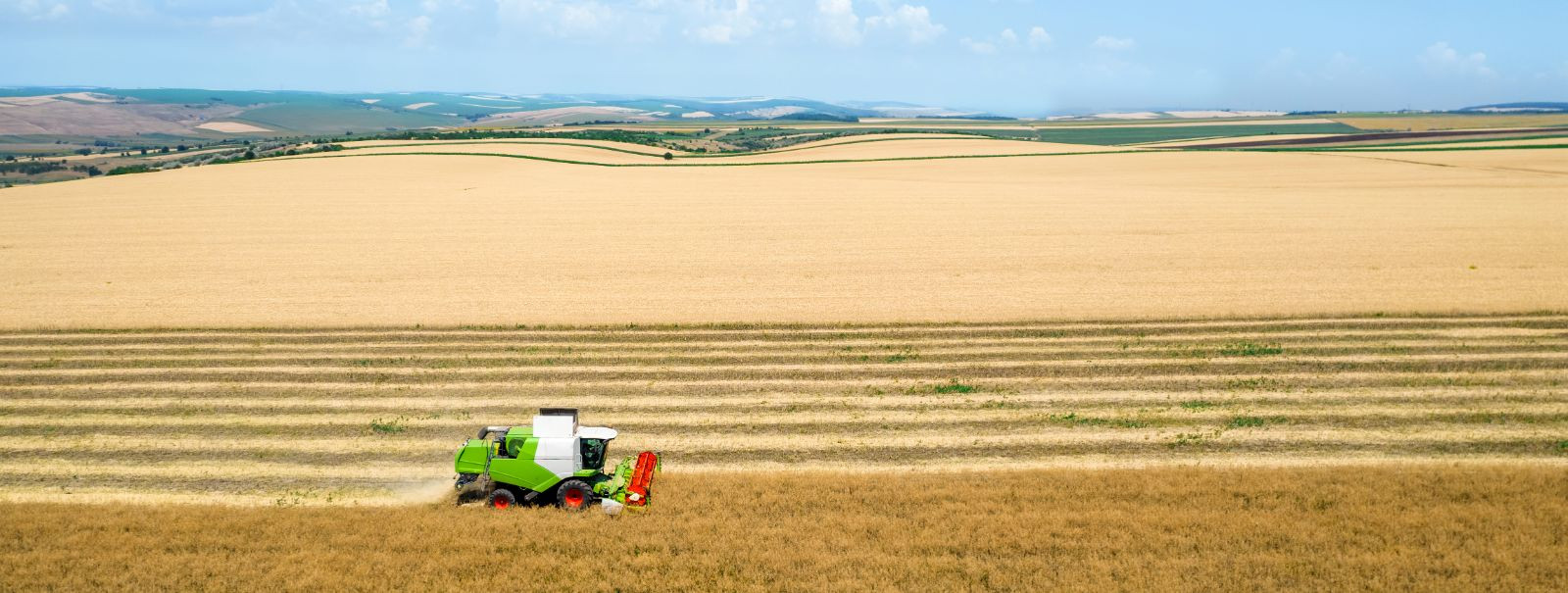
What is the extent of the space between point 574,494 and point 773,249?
23.0 m

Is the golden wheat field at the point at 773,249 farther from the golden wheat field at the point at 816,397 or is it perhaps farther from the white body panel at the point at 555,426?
the white body panel at the point at 555,426

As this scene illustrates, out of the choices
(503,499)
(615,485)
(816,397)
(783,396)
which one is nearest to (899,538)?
(615,485)

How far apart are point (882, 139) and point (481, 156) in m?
52.4

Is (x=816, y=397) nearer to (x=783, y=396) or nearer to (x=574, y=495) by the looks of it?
(x=783, y=396)

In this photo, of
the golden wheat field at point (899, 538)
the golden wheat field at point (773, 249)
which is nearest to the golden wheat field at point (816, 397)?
the golden wheat field at point (899, 538)

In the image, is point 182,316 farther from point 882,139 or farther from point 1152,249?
point 882,139

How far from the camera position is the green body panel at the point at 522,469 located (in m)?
13.7

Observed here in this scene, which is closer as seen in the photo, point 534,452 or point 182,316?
point 534,452

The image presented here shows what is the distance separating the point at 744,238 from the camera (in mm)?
38656

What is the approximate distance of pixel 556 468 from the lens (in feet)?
45.0

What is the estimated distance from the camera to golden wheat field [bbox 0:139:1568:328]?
26.7 meters

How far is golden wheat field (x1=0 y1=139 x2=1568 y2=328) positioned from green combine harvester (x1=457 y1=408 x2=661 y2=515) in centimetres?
1140

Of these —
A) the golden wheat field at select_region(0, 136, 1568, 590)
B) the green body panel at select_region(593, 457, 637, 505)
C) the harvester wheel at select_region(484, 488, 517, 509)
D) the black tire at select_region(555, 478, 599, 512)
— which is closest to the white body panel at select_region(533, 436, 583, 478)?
the black tire at select_region(555, 478, 599, 512)

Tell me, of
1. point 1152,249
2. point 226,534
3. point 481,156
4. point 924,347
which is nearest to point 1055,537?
point 924,347
